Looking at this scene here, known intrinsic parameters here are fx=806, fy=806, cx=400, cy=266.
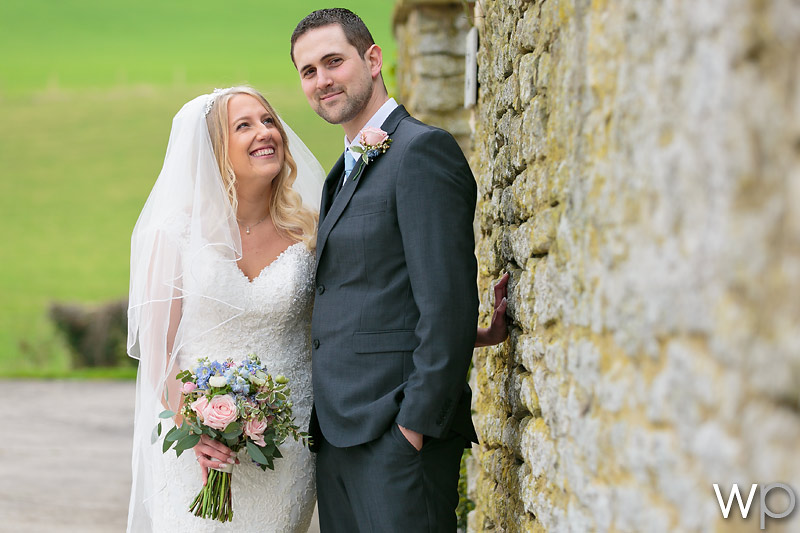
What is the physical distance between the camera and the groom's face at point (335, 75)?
2.70m

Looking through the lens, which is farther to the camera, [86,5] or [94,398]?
[86,5]

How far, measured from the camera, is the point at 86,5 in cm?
2395

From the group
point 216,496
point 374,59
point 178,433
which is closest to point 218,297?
point 178,433

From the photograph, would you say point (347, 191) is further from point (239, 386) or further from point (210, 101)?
point (210, 101)

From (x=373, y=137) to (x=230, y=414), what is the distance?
100 centimetres

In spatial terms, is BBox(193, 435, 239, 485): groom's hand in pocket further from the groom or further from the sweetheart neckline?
the sweetheart neckline

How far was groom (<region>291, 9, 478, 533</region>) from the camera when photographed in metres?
2.28

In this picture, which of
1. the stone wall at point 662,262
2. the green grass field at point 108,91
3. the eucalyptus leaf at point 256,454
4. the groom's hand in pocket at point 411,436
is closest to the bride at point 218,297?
the eucalyptus leaf at point 256,454

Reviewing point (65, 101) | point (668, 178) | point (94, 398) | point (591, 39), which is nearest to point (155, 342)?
point (591, 39)

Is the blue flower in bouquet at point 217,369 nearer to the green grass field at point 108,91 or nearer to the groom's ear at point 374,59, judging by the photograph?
the groom's ear at point 374,59

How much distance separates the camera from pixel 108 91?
78.9 feet

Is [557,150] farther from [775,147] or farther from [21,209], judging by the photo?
[21,209]

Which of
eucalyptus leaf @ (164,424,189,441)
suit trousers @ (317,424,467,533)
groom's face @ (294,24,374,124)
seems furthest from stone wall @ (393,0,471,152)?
suit trousers @ (317,424,467,533)

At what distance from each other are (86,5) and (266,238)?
77.9 feet
